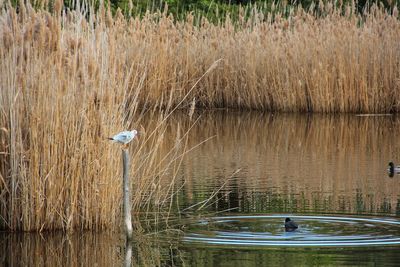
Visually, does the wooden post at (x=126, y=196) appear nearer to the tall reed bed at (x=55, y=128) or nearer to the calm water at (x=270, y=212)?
the calm water at (x=270, y=212)

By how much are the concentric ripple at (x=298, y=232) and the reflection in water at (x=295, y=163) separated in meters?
0.49

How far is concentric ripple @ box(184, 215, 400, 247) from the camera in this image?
8102mm

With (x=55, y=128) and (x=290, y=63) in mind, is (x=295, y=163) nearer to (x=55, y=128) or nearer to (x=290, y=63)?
(x=55, y=128)

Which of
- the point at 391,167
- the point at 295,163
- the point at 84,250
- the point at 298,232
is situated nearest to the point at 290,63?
the point at 295,163

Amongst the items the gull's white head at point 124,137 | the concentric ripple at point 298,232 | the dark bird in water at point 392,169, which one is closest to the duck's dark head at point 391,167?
the dark bird in water at point 392,169

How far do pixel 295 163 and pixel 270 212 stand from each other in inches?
150

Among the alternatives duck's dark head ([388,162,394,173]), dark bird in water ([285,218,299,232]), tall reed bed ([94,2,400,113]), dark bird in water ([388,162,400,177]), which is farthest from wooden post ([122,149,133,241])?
tall reed bed ([94,2,400,113])

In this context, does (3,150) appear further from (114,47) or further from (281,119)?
(281,119)

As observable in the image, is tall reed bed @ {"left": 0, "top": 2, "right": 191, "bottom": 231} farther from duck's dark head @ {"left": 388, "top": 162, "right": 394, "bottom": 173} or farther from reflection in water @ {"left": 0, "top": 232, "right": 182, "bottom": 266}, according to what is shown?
duck's dark head @ {"left": 388, "top": 162, "right": 394, "bottom": 173}

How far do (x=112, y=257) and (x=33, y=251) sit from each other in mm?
616

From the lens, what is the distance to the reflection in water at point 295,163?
10.2 meters

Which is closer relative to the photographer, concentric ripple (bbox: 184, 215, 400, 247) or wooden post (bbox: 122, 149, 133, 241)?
wooden post (bbox: 122, 149, 133, 241)

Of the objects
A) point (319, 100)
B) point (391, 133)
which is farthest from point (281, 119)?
point (391, 133)

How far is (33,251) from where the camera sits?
7871 millimetres
